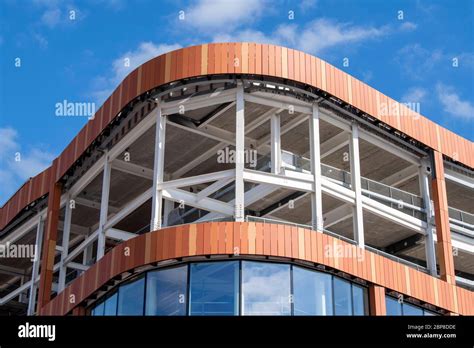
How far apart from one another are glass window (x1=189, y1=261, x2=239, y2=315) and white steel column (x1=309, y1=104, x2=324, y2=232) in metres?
4.22

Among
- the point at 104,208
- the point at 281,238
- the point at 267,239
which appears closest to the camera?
the point at 267,239

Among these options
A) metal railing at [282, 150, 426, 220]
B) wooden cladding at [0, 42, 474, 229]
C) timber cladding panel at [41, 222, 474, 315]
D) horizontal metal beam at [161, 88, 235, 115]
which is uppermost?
wooden cladding at [0, 42, 474, 229]

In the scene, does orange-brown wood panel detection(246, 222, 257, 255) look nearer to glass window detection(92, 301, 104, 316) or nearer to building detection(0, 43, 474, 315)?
building detection(0, 43, 474, 315)

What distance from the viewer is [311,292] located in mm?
31859

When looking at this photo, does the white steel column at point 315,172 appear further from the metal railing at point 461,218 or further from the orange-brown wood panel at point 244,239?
Result: the metal railing at point 461,218

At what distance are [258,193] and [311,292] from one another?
5.25m

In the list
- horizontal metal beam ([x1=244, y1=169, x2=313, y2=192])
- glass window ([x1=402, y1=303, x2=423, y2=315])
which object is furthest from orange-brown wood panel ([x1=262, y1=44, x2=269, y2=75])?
glass window ([x1=402, y1=303, x2=423, y2=315])

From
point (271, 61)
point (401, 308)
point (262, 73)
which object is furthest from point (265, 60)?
point (401, 308)

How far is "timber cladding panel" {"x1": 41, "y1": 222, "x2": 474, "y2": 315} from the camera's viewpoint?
31.2 m

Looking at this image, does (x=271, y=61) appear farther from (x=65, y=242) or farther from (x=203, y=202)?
(x=65, y=242)

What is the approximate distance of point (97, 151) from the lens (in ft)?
131
